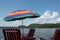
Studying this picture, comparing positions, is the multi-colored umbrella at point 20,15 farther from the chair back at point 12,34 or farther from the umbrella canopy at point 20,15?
the chair back at point 12,34

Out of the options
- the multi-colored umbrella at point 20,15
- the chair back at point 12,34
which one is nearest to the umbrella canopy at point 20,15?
the multi-colored umbrella at point 20,15

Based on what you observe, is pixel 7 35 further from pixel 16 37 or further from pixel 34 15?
pixel 34 15

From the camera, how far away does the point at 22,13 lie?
14406 millimetres

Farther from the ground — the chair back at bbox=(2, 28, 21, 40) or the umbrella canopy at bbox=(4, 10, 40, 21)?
the umbrella canopy at bbox=(4, 10, 40, 21)

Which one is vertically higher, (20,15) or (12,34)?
(20,15)

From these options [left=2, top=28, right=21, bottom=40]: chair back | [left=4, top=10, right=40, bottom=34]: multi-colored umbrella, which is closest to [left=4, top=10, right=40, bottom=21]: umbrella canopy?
[left=4, top=10, right=40, bottom=34]: multi-colored umbrella

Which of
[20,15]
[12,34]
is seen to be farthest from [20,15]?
[12,34]

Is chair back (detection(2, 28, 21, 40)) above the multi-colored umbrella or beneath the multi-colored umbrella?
beneath

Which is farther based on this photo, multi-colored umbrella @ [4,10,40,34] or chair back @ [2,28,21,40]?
multi-colored umbrella @ [4,10,40,34]

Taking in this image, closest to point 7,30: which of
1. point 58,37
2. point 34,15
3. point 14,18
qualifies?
point 14,18

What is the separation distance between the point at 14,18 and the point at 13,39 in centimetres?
235

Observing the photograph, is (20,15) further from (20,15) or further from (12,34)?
(12,34)

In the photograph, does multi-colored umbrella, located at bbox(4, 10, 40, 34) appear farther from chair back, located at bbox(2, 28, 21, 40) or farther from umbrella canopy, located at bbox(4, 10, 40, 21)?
chair back, located at bbox(2, 28, 21, 40)

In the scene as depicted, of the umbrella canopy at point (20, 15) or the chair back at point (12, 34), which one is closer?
the chair back at point (12, 34)
